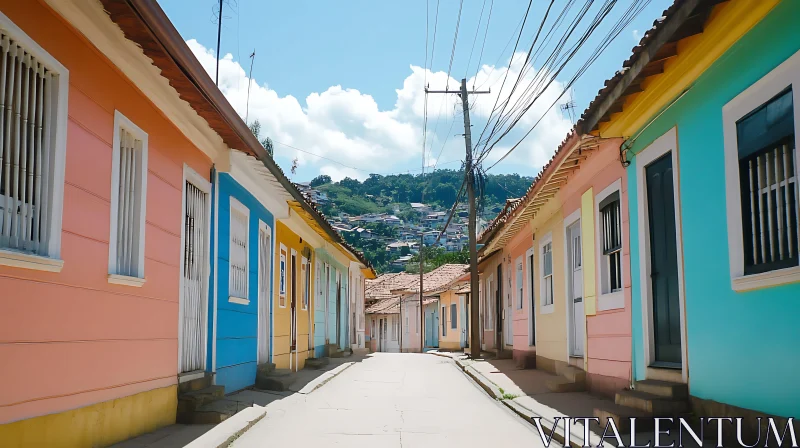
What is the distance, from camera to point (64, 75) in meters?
5.45

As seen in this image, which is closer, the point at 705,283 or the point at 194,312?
the point at 705,283

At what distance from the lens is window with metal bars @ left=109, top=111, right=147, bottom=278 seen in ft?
21.4

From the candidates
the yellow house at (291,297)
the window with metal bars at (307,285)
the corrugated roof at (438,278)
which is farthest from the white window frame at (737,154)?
the corrugated roof at (438,278)

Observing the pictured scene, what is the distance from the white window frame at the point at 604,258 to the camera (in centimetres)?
919

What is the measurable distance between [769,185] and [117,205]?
17.2 feet

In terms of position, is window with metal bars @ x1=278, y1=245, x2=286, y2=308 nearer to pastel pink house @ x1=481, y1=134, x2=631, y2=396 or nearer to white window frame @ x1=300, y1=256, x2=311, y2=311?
white window frame @ x1=300, y1=256, x2=311, y2=311

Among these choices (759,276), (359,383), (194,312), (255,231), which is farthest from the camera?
(359,383)

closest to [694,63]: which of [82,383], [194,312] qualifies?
[82,383]

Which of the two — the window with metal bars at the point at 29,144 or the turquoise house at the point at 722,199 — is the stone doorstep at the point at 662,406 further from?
the window with metal bars at the point at 29,144

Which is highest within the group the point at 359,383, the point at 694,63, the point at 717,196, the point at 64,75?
the point at 694,63

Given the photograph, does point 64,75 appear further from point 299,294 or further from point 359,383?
point 299,294

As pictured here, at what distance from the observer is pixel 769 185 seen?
5.52m

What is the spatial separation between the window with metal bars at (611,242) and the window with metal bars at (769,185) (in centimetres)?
367

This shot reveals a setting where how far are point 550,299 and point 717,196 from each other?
8.57 m
